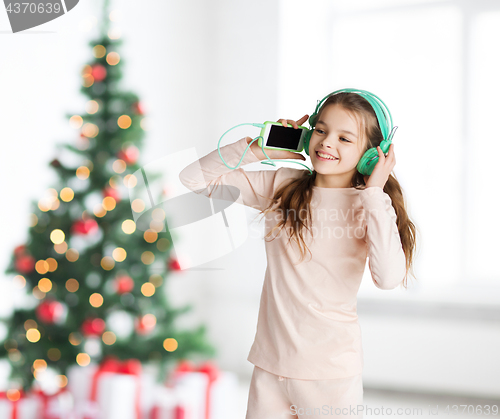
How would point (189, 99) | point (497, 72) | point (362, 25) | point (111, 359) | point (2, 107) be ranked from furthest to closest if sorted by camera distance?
point (189, 99), point (362, 25), point (497, 72), point (2, 107), point (111, 359)

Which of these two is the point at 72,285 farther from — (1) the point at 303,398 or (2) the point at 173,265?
(1) the point at 303,398

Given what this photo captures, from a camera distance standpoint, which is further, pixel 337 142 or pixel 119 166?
pixel 119 166

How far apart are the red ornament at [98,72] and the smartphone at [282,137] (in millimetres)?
1146

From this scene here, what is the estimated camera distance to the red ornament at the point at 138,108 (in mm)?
1914

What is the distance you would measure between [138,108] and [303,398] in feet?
4.66

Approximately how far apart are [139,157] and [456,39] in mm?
1793

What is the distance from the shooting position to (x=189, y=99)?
2773mm

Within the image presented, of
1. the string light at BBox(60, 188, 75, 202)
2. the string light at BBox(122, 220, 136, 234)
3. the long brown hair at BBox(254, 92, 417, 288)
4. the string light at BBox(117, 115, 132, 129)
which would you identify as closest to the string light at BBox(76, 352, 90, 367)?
the string light at BBox(122, 220, 136, 234)

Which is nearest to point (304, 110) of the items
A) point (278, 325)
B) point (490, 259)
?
point (490, 259)

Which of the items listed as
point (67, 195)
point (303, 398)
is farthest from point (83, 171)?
point (303, 398)

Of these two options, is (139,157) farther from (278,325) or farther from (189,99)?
(278,325)

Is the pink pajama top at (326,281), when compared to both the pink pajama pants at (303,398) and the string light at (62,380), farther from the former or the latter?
the string light at (62,380)

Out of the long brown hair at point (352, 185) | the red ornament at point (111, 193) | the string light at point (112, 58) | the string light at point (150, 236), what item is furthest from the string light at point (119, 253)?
the long brown hair at point (352, 185)

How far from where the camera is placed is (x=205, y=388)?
1.96 m
